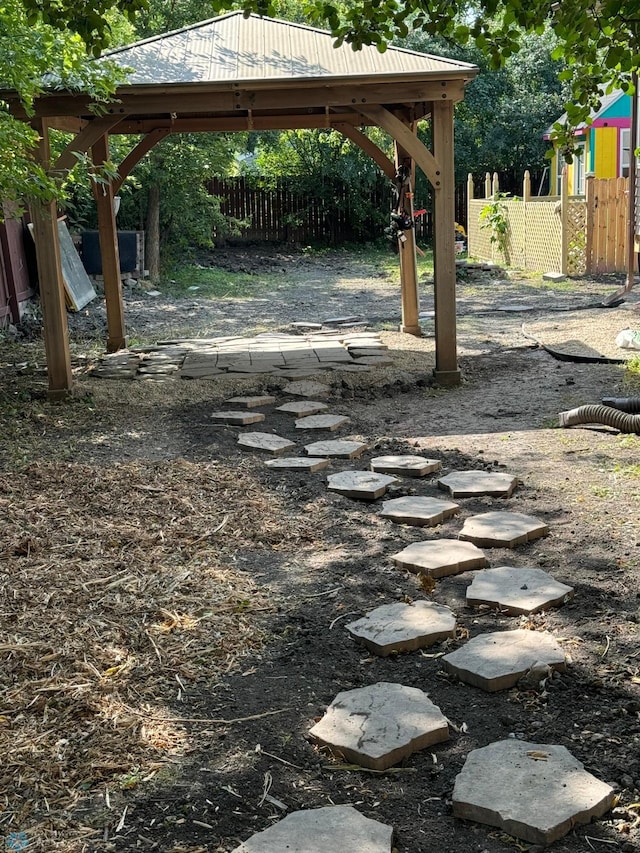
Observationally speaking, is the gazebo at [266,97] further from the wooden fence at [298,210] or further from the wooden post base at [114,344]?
the wooden fence at [298,210]

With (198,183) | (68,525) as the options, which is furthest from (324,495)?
(198,183)

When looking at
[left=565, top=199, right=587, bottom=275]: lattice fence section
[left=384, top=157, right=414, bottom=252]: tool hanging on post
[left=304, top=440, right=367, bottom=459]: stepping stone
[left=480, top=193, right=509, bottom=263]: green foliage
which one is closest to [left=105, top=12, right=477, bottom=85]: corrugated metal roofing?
[left=384, top=157, right=414, bottom=252]: tool hanging on post

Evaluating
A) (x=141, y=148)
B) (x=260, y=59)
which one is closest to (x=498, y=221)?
(x=141, y=148)

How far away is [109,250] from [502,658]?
27.3 ft

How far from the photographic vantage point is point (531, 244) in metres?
18.8

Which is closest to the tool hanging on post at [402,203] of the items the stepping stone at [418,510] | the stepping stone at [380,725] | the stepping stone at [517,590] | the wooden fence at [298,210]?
the stepping stone at [418,510]

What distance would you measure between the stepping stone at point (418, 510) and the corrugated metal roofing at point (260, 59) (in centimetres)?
415

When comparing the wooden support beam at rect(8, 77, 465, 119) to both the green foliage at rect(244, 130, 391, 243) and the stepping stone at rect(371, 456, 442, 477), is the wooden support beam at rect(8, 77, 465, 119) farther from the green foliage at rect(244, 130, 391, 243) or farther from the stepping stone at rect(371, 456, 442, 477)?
the green foliage at rect(244, 130, 391, 243)

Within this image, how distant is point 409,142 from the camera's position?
7.97m

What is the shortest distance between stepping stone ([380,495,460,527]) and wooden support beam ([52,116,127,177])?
4401 mm

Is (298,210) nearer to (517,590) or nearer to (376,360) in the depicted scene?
(376,360)

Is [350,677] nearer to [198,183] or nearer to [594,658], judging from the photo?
[594,658]

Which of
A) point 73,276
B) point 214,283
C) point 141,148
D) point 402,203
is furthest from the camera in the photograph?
point 214,283

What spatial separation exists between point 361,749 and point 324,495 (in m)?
2.64
